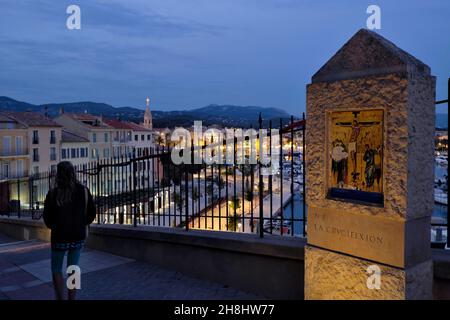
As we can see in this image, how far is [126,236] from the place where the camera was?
7.50m

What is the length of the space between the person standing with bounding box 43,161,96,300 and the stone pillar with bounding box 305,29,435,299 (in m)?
2.69

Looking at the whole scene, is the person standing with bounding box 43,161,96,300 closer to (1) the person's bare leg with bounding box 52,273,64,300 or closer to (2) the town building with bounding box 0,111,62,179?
(1) the person's bare leg with bounding box 52,273,64,300

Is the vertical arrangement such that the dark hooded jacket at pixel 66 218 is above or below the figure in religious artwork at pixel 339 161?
below

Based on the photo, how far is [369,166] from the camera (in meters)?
4.00

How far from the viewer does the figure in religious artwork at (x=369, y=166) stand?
3.96 m

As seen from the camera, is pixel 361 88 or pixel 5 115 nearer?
pixel 361 88

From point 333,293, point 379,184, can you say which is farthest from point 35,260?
point 379,184

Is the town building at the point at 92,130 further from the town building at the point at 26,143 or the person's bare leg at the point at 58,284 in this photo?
the person's bare leg at the point at 58,284

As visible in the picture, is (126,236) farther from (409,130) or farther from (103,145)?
(103,145)

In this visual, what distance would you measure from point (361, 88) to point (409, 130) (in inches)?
23.9

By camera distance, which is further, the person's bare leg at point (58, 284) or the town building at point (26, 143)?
the town building at point (26, 143)

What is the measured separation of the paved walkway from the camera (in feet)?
18.3

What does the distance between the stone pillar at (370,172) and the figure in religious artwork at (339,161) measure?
0.03ft

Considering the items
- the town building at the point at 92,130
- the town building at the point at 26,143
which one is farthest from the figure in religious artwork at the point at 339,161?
the town building at the point at 92,130
